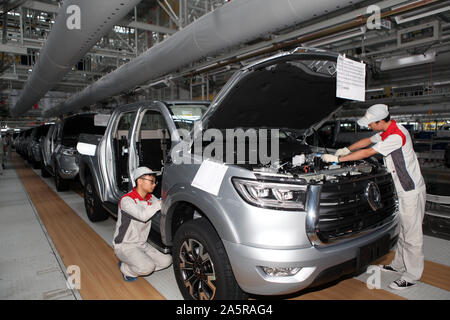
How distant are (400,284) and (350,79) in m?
1.82

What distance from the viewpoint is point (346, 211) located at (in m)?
1.99

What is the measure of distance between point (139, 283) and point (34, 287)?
0.93 metres

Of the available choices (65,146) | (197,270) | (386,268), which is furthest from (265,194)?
(65,146)

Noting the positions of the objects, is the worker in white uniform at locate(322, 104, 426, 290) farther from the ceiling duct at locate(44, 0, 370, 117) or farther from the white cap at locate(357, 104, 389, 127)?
the ceiling duct at locate(44, 0, 370, 117)

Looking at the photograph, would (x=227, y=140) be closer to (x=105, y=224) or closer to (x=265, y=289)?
(x=265, y=289)

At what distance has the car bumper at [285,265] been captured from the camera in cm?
176

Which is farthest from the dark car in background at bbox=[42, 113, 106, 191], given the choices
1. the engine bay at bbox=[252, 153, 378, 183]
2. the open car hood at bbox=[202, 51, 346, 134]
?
the engine bay at bbox=[252, 153, 378, 183]

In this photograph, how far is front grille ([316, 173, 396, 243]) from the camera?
189 centimetres

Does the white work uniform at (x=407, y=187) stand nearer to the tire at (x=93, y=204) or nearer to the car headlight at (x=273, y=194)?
the car headlight at (x=273, y=194)

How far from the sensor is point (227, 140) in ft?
9.26

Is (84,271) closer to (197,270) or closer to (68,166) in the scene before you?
(197,270)

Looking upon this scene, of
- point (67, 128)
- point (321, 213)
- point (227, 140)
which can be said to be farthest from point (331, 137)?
point (321, 213)

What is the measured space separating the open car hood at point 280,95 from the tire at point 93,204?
106 inches
